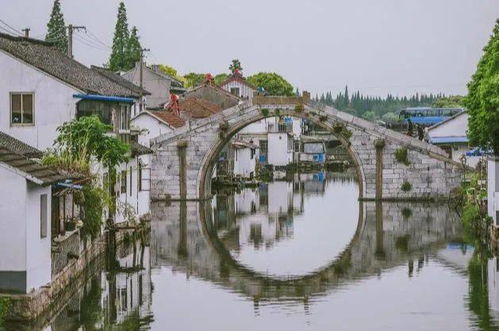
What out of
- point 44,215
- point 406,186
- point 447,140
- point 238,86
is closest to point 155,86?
point 238,86

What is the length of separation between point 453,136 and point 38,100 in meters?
40.0

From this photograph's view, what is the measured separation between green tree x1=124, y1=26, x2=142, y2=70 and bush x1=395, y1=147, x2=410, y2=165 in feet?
179

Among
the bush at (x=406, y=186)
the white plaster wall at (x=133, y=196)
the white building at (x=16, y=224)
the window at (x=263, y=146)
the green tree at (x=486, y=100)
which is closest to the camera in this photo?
the white building at (x=16, y=224)

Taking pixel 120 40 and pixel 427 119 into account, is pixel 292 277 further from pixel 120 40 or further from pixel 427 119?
pixel 120 40

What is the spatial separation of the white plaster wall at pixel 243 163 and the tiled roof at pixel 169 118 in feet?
32.6

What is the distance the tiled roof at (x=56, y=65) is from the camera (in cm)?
3612

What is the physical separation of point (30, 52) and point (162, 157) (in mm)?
27285

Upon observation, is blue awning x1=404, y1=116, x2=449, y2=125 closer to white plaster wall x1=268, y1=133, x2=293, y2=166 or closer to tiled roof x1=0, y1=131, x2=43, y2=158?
white plaster wall x1=268, y1=133, x2=293, y2=166

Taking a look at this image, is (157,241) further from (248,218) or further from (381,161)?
(381,161)

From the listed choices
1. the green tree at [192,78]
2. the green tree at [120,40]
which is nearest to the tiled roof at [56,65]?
the green tree at [120,40]

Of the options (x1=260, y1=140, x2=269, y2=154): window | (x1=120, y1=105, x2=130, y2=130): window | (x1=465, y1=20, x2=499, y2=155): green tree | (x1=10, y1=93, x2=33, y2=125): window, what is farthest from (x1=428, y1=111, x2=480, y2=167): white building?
(x1=10, y1=93, x2=33, y2=125): window

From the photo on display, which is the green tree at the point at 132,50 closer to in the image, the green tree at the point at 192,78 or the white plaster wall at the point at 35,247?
the green tree at the point at 192,78

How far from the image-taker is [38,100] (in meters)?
36.3

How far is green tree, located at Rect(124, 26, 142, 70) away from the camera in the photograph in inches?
4464
